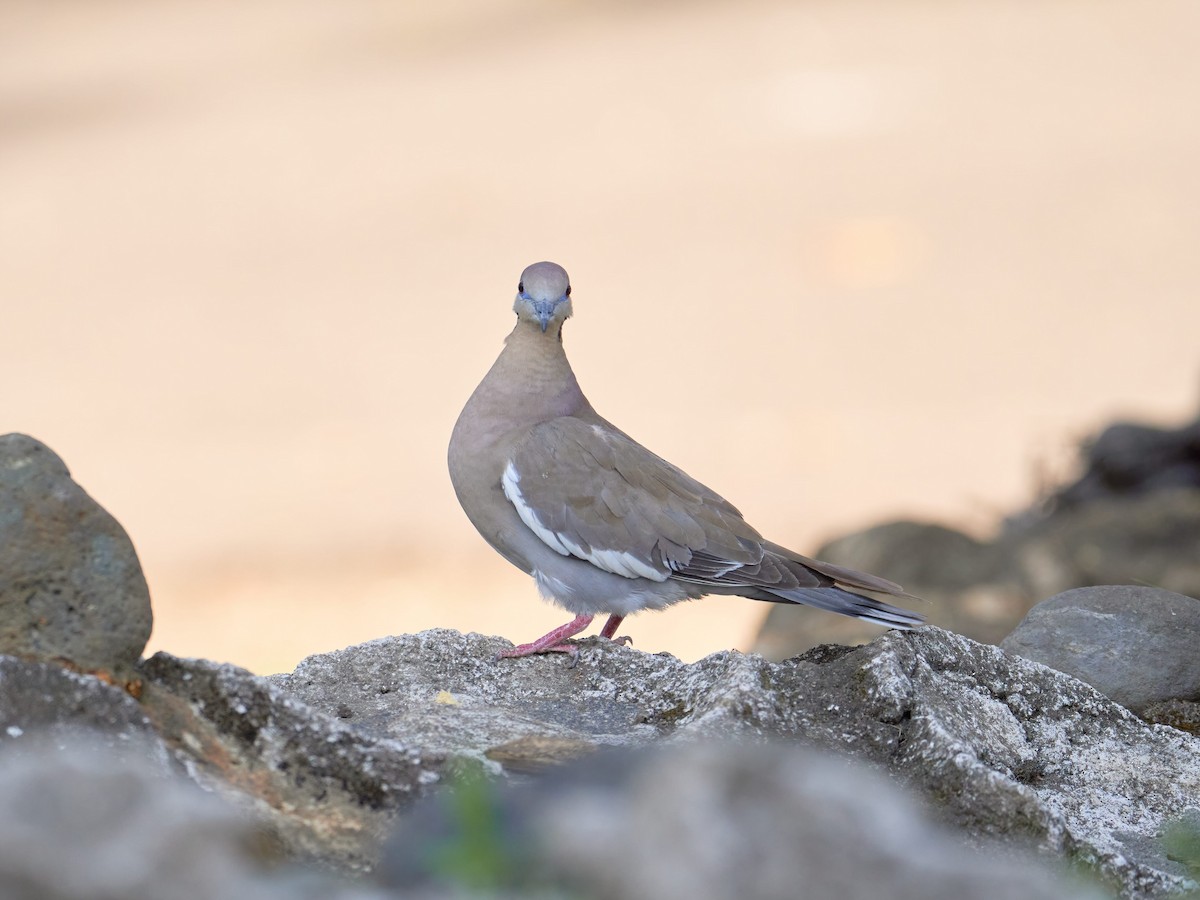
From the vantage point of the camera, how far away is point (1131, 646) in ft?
16.8

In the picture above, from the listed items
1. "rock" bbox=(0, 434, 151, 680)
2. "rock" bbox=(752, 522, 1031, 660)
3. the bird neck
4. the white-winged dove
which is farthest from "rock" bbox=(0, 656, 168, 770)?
"rock" bbox=(752, 522, 1031, 660)

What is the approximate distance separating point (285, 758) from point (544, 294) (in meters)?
2.90

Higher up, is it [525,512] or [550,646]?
[525,512]

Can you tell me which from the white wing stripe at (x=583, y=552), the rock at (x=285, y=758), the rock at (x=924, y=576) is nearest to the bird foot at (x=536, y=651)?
the white wing stripe at (x=583, y=552)

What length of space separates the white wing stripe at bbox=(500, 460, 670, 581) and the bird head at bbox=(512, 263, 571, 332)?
69 cm

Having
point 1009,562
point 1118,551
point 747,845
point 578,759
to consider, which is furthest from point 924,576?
point 747,845

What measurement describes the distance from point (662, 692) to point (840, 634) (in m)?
6.34

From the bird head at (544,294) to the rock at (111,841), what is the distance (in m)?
4.19

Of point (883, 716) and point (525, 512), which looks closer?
point (883, 716)

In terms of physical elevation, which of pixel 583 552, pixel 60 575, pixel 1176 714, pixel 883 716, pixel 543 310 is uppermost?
pixel 543 310

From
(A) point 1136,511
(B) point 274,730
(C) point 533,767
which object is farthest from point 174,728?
(A) point 1136,511

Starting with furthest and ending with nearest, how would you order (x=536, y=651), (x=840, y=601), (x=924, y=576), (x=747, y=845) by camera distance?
(x=924, y=576)
(x=840, y=601)
(x=536, y=651)
(x=747, y=845)

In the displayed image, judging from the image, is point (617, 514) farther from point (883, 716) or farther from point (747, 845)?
point (747, 845)

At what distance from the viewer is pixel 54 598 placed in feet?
11.5
